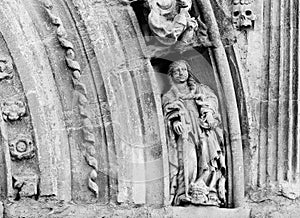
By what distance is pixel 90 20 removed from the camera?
975 cm

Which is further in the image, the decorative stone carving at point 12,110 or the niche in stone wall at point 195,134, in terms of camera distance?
the niche in stone wall at point 195,134

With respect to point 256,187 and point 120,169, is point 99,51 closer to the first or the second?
point 120,169

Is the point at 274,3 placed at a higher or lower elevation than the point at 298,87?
higher

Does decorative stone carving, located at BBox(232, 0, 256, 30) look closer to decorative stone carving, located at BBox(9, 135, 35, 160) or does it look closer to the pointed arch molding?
the pointed arch molding

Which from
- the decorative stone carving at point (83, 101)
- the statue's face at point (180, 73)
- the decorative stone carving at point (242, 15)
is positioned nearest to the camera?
the decorative stone carving at point (83, 101)

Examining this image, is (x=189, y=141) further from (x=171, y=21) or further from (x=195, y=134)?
(x=171, y=21)

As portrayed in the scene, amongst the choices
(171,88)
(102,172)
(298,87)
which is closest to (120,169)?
(102,172)

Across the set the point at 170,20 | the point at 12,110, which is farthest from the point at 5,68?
the point at 170,20

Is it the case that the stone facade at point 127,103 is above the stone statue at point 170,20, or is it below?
below

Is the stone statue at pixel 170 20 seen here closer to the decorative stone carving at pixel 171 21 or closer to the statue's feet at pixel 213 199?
the decorative stone carving at pixel 171 21

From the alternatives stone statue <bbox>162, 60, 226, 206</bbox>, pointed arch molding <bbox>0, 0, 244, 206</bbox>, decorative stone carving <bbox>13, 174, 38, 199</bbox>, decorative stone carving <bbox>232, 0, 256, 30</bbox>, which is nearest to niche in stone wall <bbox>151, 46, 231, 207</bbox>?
stone statue <bbox>162, 60, 226, 206</bbox>

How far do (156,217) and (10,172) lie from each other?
3.80 ft

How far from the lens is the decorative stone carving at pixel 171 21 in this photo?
9719mm

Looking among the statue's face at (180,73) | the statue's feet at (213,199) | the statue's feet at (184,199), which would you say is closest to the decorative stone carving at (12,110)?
the statue's face at (180,73)
